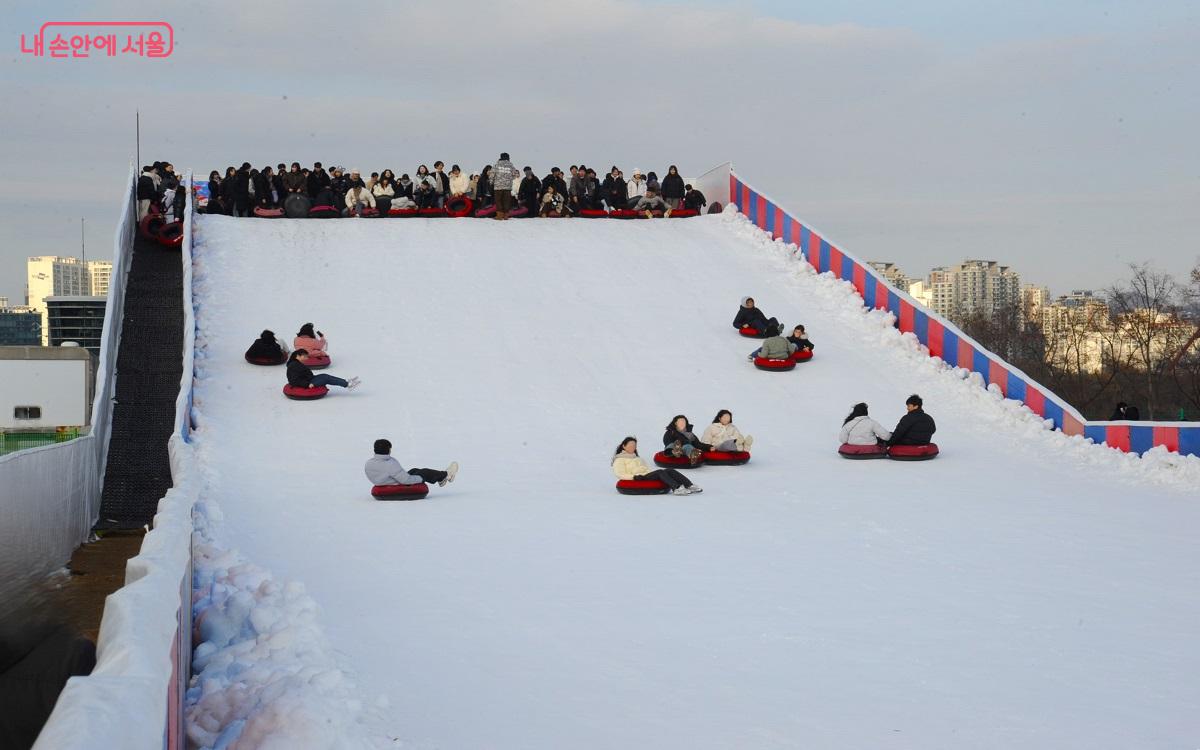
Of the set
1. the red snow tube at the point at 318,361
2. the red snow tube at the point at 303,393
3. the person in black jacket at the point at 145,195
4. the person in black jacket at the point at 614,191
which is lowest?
the red snow tube at the point at 303,393

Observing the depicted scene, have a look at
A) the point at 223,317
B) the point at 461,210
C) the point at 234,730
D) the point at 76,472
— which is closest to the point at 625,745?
the point at 234,730

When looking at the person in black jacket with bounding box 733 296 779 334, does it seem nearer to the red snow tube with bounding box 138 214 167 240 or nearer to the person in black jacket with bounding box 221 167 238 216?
the red snow tube with bounding box 138 214 167 240

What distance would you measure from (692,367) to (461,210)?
796cm

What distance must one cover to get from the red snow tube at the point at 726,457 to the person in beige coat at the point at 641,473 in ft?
4.57

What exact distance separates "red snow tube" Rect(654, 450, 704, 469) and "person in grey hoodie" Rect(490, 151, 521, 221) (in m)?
10.7

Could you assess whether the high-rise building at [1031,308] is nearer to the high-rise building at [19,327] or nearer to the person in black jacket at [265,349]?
the person in black jacket at [265,349]

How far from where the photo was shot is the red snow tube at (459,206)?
21.0 metres

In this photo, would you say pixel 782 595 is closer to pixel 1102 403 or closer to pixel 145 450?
pixel 145 450

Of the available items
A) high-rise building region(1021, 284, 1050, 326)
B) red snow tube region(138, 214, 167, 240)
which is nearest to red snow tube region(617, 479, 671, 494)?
red snow tube region(138, 214, 167, 240)

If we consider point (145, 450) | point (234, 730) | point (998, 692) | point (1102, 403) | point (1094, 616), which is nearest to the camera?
point (234, 730)

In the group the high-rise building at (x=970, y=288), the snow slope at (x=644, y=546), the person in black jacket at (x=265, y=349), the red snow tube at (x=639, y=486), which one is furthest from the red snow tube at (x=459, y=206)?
the high-rise building at (x=970, y=288)

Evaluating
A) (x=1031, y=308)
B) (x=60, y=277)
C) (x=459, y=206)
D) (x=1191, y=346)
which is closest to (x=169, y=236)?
(x=459, y=206)

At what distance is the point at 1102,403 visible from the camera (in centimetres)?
4878

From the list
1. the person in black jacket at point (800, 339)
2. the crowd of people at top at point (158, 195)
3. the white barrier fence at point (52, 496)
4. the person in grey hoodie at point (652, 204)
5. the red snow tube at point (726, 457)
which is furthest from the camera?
the person in grey hoodie at point (652, 204)
